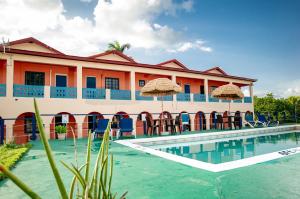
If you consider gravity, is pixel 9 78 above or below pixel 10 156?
above

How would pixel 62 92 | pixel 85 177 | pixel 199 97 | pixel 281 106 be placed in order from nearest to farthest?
pixel 85 177 < pixel 62 92 < pixel 199 97 < pixel 281 106

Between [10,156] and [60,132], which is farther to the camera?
[60,132]

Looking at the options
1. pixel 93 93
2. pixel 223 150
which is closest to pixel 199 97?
pixel 93 93

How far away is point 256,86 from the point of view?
23.9m

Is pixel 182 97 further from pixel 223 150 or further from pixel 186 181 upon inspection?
pixel 186 181

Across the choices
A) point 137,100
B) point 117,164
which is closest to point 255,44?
point 137,100

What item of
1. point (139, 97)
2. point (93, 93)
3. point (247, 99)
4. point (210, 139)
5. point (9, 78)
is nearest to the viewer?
point (210, 139)

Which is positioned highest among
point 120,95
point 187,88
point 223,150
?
point 187,88

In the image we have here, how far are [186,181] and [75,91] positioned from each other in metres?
11.8

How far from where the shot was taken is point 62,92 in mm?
12984

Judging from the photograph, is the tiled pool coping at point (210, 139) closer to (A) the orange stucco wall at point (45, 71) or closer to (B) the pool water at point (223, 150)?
(B) the pool water at point (223, 150)

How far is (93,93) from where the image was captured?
14094 millimetres

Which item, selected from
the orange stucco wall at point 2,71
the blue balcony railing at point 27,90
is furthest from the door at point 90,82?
the orange stucco wall at point 2,71

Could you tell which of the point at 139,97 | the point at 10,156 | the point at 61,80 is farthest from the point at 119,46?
the point at 10,156
